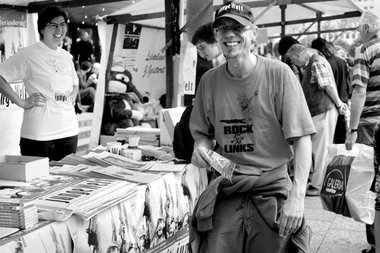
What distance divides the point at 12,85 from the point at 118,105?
247 centimetres

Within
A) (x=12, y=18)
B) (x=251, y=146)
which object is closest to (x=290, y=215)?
(x=251, y=146)

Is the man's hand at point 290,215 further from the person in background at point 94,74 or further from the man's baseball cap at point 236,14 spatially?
the person in background at point 94,74

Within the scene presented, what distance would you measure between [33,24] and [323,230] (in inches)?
137

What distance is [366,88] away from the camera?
12.5ft

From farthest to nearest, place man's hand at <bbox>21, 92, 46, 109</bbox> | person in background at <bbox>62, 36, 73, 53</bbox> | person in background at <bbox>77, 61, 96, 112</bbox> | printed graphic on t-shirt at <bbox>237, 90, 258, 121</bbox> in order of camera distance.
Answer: person in background at <bbox>77, 61, 96, 112</bbox>, person in background at <bbox>62, 36, 73, 53</bbox>, man's hand at <bbox>21, 92, 46, 109</bbox>, printed graphic on t-shirt at <bbox>237, 90, 258, 121</bbox>

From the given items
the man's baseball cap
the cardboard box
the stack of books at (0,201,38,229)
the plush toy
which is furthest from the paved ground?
the plush toy

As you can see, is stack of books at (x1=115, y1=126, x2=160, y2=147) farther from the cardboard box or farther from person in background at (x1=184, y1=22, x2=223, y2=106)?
the cardboard box

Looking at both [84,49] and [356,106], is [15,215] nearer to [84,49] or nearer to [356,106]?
[356,106]

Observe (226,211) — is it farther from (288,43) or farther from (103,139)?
(103,139)

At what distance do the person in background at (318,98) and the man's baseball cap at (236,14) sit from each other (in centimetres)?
339

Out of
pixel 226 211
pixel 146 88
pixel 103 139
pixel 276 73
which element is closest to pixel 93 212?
pixel 226 211

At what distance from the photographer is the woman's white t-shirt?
135 inches

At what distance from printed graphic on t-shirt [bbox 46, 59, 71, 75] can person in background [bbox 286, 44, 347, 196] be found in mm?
2808

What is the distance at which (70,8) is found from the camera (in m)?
5.77
